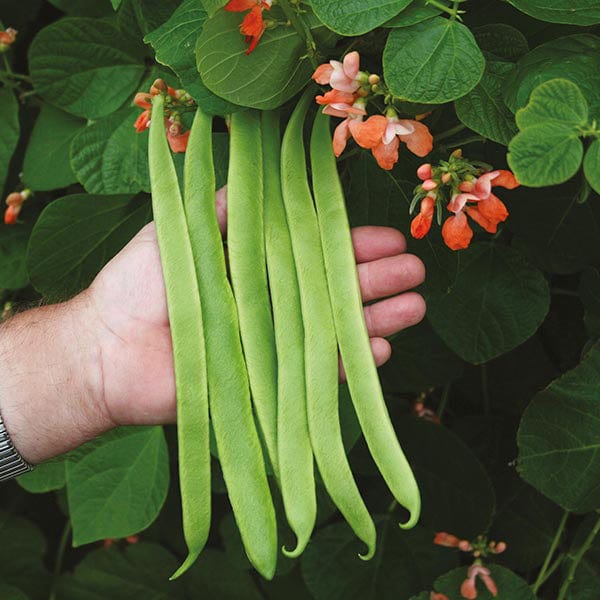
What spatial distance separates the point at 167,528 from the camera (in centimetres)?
234

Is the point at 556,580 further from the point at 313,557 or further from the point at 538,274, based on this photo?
the point at 538,274

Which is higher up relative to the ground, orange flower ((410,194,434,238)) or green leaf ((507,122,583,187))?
green leaf ((507,122,583,187))

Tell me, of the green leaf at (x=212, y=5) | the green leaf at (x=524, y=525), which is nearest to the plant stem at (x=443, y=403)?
the green leaf at (x=524, y=525)

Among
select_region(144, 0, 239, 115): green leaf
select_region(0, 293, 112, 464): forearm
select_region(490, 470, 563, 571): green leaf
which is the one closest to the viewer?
select_region(144, 0, 239, 115): green leaf

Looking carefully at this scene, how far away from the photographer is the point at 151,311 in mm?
1573

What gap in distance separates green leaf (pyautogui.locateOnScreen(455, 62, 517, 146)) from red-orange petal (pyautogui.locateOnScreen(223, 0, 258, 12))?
339mm

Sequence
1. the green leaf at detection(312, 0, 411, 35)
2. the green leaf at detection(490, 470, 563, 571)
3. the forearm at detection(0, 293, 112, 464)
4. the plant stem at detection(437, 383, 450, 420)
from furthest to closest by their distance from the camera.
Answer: the plant stem at detection(437, 383, 450, 420) → the green leaf at detection(490, 470, 563, 571) → the forearm at detection(0, 293, 112, 464) → the green leaf at detection(312, 0, 411, 35)

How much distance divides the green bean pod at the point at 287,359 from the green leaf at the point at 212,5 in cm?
25

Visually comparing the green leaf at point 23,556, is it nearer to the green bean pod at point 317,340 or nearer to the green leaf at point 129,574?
the green leaf at point 129,574

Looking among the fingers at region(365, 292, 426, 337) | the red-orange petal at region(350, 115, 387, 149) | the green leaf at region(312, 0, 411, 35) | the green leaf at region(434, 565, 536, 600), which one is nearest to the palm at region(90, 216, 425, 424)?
the fingers at region(365, 292, 426, 337)

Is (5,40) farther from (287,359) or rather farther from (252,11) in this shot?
(287,359)

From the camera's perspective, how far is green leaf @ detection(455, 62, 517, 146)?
121 cm

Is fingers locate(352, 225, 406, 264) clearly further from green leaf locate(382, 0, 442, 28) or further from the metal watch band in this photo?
the metal watch band

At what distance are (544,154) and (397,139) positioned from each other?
255mm
